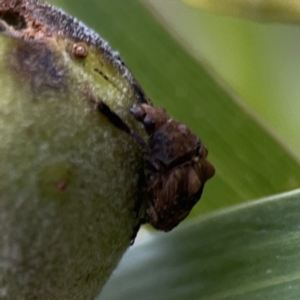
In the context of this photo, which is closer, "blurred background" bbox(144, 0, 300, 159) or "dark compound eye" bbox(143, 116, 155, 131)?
"dark compound eye" bbox(143, 116, 155, 131)

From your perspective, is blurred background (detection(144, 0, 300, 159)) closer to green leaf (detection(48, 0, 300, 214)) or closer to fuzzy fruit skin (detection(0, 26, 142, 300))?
green leaf (detection(48, 0, 300, 214))

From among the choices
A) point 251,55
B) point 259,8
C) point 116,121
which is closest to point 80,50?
point 116,121

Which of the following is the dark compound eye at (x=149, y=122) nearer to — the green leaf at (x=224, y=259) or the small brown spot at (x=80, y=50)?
the small brown spot at (x=80, y=50)

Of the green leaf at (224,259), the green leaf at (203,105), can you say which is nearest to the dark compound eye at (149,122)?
the green leaf at (224,259)

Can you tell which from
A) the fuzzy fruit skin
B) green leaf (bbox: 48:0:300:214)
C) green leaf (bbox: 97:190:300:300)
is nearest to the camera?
the fuzzy fruit skin

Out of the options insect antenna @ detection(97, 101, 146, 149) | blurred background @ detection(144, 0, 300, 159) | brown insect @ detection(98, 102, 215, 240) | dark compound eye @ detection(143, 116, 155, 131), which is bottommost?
blurred background @ detection(144, 0, 300, 159)

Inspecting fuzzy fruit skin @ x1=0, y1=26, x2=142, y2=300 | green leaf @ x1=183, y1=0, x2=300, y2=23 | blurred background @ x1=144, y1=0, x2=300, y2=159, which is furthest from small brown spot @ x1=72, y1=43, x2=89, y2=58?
blurred background @ x1=144, y1=0, x2=300, y2=159

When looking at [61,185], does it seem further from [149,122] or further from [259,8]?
[259,8]

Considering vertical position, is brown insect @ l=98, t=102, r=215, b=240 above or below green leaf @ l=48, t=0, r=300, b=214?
above
